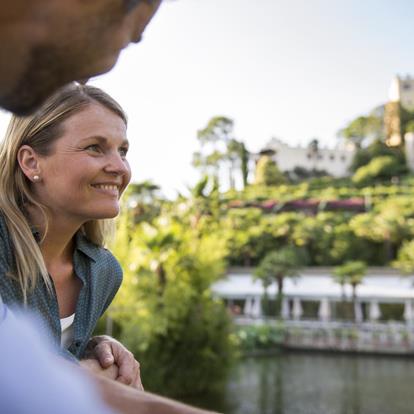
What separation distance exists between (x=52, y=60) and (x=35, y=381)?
207 mm

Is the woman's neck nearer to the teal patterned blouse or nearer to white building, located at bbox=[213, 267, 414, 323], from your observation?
the teal patterned blouse

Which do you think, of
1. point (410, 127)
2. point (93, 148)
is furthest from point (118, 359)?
point (410, 127)

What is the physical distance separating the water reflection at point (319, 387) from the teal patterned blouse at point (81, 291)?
10808 millimetres

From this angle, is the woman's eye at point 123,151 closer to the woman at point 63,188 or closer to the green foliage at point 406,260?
the woman at point 63,188

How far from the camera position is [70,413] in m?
0.35

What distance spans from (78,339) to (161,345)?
1110 centimetres

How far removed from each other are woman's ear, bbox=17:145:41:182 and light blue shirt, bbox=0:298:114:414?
1.71ft

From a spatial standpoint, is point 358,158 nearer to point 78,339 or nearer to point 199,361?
point 199,361

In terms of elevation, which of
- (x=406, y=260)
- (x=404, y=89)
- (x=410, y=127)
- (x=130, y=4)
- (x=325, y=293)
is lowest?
(x=130, y=4)

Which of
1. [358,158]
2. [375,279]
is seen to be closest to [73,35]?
[375,279]

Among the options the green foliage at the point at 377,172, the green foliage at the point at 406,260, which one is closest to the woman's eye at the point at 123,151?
the green foliage at the point at 406,260

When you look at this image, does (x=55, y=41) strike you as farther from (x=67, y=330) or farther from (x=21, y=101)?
(x=67, y=330)

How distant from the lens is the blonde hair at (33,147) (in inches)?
32.3

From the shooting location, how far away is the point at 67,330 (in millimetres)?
906
